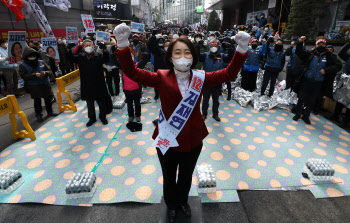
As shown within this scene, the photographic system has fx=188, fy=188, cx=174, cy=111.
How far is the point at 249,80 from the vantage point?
21.4 feet

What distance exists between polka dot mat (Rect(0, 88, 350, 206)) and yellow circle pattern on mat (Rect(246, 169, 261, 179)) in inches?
0.7

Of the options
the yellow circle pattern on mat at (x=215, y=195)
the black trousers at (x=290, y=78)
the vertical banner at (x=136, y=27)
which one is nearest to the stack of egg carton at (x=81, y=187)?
the yellow circle pattern on mat at (x=215, y=195)

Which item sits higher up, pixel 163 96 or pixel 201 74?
pixel 201 74

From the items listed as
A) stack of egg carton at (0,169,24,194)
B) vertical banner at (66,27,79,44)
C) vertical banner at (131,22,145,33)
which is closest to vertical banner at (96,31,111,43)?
vertical banner at (66,27,79,44)

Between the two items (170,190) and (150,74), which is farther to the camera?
(170,190)

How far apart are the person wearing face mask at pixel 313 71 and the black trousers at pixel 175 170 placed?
4321mm

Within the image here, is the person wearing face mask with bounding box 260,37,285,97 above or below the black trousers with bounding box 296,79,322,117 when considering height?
above

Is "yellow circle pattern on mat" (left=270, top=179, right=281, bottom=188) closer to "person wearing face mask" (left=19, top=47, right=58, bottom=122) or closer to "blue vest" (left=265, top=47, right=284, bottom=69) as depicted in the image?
"blue vest" (left=265, top=47, right=284, bottom=69)

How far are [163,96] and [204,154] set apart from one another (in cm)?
223

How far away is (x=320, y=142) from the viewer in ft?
13.7

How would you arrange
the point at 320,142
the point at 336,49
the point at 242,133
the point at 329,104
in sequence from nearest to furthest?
the point at 320,142 → the point at 242,133 → the point at 329,104 → the point at 336,49

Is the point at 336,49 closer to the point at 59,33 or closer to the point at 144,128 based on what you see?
the point at 144,128

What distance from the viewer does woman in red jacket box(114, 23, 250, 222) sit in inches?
70.9

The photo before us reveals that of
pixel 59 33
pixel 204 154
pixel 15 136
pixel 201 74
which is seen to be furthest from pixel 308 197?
pixel 59 33
